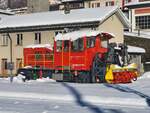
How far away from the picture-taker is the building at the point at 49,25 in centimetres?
4150

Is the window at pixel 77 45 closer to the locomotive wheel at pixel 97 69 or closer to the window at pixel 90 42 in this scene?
the window at pixel 90 42

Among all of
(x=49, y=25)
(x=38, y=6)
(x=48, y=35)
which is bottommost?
(x=48, y=35)

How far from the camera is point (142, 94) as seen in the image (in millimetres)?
20156

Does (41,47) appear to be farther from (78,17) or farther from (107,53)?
(78,17)

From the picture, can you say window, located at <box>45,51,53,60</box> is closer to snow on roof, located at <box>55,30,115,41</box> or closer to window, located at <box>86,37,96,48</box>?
snow on roof, located at <box>55,30,115,41</box>

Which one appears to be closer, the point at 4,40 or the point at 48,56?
the point at 48,56

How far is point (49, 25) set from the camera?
43.2m

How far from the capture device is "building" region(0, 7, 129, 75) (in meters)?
41.5

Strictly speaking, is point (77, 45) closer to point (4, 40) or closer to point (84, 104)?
point (84, 104)

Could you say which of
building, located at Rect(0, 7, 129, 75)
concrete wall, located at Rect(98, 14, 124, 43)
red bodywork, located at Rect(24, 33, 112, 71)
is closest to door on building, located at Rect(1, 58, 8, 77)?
building, located at Rect(0, 7, 129, 75)

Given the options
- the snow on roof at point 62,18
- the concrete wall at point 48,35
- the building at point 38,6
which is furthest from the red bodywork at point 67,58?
the building at point 38,6

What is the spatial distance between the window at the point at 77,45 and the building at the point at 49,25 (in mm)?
9505

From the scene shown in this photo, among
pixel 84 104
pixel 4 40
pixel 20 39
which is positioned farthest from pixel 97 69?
pixel 4 40

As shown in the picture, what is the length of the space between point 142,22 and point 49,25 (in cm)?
2255
